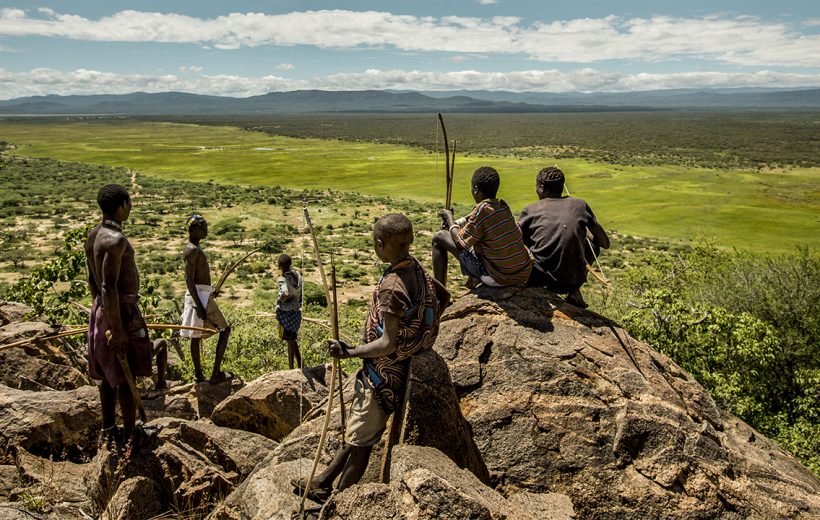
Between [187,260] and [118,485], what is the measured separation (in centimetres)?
346

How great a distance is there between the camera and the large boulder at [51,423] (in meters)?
6.78

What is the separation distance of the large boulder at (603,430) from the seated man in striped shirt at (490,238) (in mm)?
596

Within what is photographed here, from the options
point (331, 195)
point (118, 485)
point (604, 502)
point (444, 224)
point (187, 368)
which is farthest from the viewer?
point (331, 195)

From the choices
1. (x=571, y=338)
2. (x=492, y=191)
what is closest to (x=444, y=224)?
(x=492, y=191)

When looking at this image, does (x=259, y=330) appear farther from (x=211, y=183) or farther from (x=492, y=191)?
(x=211, y=183)

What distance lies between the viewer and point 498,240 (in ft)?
22.4

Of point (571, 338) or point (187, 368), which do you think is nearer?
point (571, 338)

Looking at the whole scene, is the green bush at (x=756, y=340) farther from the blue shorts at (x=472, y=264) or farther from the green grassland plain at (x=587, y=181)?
the green grassland plain at (x=587, y=181)

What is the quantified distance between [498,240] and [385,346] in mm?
2812

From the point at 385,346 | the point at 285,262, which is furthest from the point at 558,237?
the point at 285,262

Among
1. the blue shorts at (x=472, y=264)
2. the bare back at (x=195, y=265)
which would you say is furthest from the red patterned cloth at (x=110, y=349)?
the blue shorts at (x=472, y=264)

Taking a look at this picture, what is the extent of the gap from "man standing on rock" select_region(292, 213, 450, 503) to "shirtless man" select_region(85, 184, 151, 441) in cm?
262

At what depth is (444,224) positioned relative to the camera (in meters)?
7.68

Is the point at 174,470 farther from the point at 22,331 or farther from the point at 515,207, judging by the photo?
the point at 515,207
